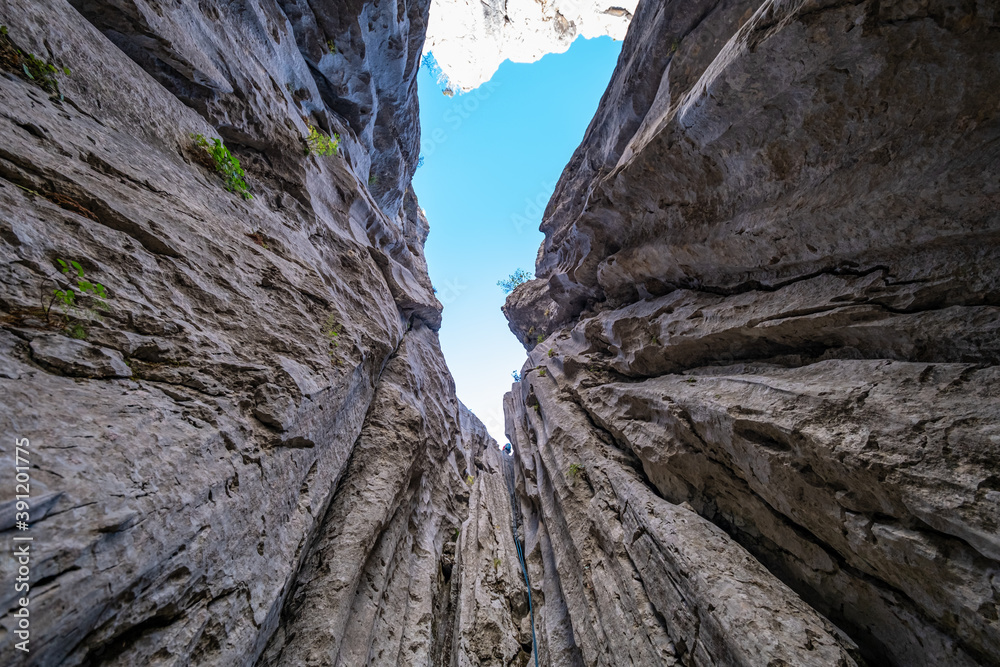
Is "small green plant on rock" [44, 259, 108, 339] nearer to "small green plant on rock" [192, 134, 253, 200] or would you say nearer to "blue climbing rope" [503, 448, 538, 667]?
"small green plant on rock" [192, 134, 253, 200]

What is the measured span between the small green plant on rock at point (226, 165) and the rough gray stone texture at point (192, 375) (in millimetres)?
145

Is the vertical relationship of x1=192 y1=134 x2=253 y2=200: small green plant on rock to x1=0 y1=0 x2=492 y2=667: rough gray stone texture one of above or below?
above

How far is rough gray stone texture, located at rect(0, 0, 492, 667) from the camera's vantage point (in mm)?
2523

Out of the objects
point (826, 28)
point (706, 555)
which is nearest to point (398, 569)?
point (706, 555)

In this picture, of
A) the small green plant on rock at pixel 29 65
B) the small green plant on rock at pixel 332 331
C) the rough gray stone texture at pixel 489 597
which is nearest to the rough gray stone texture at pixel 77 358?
the small green plant on rock at pixel 332 331

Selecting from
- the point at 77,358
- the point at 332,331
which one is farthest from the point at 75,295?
the point at 332,331

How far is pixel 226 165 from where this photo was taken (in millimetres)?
6035

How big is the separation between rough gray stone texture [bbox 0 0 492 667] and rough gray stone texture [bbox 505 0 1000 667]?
4.01 meters

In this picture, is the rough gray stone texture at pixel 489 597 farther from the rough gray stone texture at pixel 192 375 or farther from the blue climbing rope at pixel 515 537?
the rough gray stone texture at pixel 192 375

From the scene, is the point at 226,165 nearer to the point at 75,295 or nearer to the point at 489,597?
the point at 75,295

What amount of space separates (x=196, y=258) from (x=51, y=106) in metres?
1.99

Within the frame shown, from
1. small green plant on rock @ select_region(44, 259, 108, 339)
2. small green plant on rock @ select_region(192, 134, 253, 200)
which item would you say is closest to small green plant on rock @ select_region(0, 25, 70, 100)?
small green plant on rock @ select_region(192, 134, 253, 200)

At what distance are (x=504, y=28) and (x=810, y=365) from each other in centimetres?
3264

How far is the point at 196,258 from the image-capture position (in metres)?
4.55
